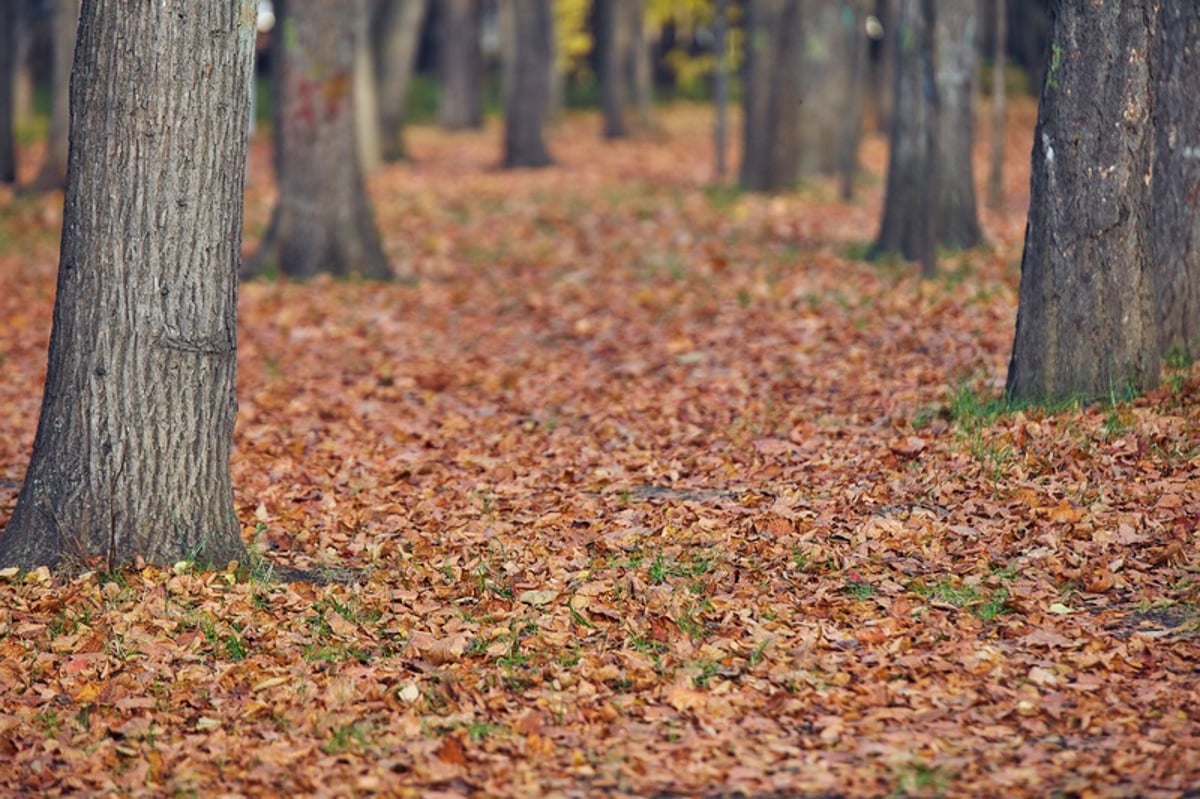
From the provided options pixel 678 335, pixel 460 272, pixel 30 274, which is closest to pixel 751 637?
pixel 678 335

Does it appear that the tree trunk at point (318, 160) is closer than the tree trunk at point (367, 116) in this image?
Yes

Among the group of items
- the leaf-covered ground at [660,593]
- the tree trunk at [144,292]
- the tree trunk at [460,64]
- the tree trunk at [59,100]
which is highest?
the tree trunk at [460,64]

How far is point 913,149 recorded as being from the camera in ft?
46.4

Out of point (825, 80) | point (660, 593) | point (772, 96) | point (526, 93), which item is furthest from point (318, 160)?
point (526, 93)

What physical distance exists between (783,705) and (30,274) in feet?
40.0

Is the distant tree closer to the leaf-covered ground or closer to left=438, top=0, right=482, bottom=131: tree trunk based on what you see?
the leaf-covered ground

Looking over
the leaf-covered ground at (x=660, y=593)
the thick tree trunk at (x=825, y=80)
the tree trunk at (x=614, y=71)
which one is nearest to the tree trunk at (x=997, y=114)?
the thick tree trunk at (x=825, y=80)

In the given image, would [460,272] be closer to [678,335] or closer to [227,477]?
[678,335]

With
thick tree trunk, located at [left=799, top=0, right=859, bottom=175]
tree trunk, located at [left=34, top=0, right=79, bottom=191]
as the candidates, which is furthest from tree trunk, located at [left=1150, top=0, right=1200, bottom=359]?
tree trunk, located at [left=34, top=0, right=79, bottom=191]

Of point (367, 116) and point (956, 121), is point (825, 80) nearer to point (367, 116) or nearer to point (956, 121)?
point (367, 116)

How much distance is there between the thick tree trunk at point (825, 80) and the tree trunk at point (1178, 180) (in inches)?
429

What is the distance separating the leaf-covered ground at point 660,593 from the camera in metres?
5.04

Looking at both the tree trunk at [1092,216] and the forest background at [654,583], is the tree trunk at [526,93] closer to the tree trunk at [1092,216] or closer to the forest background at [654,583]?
the forest background at [654,583]

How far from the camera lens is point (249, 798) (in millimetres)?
4852
